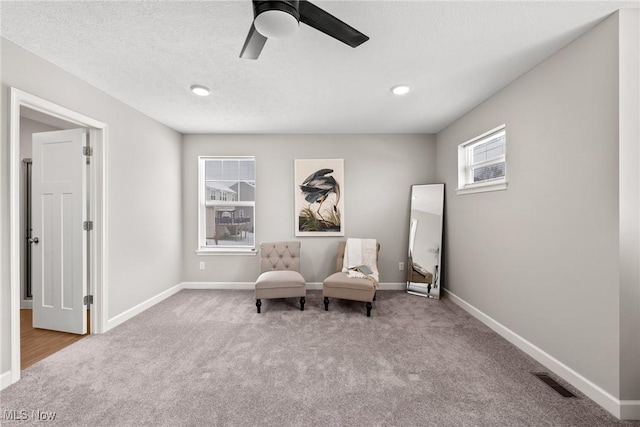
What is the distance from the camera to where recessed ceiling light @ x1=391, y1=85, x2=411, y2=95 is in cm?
263

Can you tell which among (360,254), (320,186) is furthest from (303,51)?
(360,254)

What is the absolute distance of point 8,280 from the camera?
1.92 m

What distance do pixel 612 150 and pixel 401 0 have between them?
1.60 meters

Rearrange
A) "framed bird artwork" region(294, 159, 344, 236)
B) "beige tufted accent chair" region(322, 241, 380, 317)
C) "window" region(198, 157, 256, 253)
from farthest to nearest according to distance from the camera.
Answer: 1. "window" region(198, 157, 256, 253)
2. "framed bird artwork" region(294, 159, 344, 236)
3. "beige tufted accent chair" region(322, 241, 380, 317)

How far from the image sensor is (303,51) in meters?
2.06

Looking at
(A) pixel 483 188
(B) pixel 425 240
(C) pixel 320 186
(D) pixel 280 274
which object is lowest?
(D) pixel 280 274

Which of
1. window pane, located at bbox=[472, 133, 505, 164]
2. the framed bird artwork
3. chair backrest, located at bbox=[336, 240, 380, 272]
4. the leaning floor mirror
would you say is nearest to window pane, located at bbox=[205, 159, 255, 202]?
the framed bird artwork

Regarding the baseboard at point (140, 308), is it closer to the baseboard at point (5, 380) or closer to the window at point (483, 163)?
the baseboard at point (5, 380)

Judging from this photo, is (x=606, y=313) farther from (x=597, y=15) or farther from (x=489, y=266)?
(x=597, y=15)

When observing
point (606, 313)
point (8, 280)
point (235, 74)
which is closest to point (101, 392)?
point (8, 280)

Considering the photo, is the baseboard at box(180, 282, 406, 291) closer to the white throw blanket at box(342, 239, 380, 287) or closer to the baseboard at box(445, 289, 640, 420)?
the white throw blanket at box(342, 239, 380, 287)

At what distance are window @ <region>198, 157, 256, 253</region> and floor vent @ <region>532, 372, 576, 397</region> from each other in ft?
12.2

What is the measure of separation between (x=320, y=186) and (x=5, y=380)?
361 centimetres

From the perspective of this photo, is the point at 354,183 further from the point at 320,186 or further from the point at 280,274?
the point at 280,274
